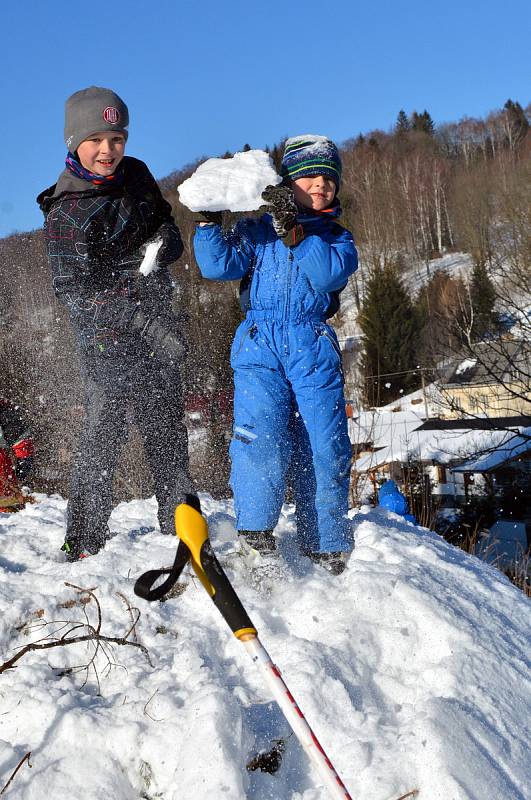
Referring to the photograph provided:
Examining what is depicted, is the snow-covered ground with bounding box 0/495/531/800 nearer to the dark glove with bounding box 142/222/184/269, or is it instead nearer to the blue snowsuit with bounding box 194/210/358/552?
the blue snowsuit with bounding box 194/210/358/552

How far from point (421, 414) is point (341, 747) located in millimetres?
23059

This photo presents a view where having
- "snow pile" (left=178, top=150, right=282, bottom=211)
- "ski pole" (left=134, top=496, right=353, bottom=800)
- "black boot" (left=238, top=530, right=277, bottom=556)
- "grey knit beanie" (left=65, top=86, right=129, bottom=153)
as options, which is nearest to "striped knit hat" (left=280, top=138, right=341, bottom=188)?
"snow pile" (left=178, top=150, right=282, bottom=211)

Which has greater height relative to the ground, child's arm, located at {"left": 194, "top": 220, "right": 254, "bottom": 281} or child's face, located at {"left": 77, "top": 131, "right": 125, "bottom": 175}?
child's face, located at {"left": 77, "top": 131, "right": 125, "bottom": 175}

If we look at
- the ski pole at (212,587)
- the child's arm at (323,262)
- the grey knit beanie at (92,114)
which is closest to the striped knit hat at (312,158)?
the child's arm at (323,262)

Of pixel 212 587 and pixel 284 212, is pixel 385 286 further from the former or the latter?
pixel 212 587

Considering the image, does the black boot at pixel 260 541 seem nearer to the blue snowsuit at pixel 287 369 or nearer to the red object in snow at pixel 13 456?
the blue snowsuit at pixel 287 369

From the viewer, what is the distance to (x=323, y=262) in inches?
98.0

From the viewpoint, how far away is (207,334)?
10352mm

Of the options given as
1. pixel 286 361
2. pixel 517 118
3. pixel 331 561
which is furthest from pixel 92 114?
pixel 517 118

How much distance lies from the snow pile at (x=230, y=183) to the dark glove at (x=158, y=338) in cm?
58

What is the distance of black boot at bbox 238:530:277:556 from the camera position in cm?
233

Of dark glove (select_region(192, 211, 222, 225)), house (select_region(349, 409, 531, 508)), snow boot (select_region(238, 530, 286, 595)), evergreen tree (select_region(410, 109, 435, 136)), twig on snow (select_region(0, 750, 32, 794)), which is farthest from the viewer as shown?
evergreen tree (select_region(410, 109, 435, 136))

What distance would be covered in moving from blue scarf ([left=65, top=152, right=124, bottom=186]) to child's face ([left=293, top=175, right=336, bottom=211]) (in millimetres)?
745

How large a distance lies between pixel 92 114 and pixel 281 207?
89 centimetres
